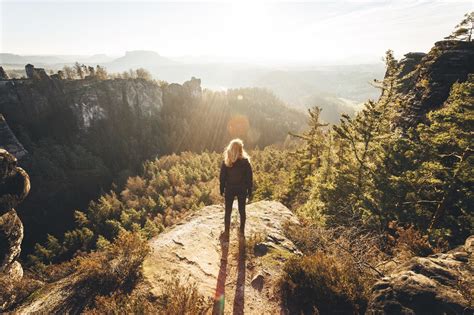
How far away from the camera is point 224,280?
5.88 meters

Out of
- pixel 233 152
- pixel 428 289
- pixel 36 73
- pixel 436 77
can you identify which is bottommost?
pixel 428 289

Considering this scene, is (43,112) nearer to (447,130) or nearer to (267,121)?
(267,121)

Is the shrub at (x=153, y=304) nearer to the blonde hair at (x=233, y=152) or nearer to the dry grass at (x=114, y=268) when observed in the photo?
the dry grass at (x=114, y=268)

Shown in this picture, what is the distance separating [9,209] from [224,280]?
18.5 metres

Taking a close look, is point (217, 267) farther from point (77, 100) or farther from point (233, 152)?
point (77, 100)

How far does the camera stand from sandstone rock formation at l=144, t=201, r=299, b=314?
209 inches

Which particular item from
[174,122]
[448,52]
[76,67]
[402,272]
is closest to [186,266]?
[402,272]

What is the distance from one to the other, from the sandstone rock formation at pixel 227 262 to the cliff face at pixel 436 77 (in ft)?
27.6

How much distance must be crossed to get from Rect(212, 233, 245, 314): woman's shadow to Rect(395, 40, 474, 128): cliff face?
991cm

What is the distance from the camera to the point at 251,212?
10391 millimetres

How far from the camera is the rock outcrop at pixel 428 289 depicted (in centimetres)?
347

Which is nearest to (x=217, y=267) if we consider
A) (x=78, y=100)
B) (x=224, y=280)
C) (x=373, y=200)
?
(x=224, y=280)

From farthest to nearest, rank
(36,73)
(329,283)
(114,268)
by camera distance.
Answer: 1. (36,73)
2. (114,268)
3. (329,283)

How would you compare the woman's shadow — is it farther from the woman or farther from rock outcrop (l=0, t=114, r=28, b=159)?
rock outcrop (l=0, t=114, r=28, b=159)
